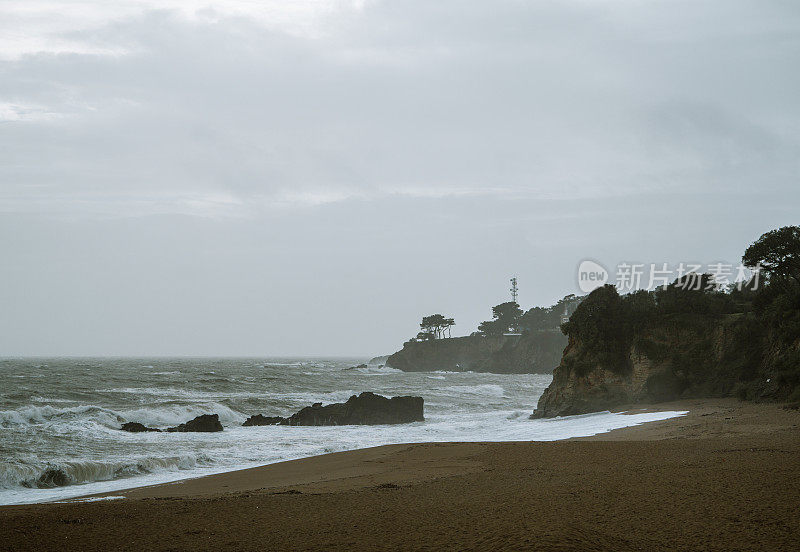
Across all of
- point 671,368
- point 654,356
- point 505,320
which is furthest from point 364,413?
point 505,320

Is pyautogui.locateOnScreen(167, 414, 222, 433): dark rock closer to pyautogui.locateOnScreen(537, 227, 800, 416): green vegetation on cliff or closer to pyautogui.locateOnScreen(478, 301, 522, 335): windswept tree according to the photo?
pyautogui.locateOnScreen(537, 227, 800, 416): green vegetation on cliff

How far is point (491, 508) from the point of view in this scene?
27.6ft

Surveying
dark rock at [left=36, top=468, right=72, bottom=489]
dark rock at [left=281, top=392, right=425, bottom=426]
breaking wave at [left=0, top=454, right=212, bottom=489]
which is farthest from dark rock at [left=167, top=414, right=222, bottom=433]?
dark rock at [left=36, top=468, right=72, bottom=489]

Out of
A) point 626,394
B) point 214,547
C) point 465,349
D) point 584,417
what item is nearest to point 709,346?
point 626,394

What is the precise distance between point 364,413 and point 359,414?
273mm

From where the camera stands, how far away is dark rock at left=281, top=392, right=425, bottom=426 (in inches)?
1171

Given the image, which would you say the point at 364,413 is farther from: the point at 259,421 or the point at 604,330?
the point at 604,330

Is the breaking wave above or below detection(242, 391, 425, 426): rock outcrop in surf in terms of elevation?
above

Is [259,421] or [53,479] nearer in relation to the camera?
[53,479]

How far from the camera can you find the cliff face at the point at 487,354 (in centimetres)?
10138

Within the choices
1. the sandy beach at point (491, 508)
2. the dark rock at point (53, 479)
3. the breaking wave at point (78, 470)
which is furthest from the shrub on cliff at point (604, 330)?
the dark rock at point (53, 479)

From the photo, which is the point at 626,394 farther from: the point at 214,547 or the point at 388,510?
the point at 214,547

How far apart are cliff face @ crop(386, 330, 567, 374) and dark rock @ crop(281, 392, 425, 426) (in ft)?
229

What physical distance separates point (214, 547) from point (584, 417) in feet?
77.5
